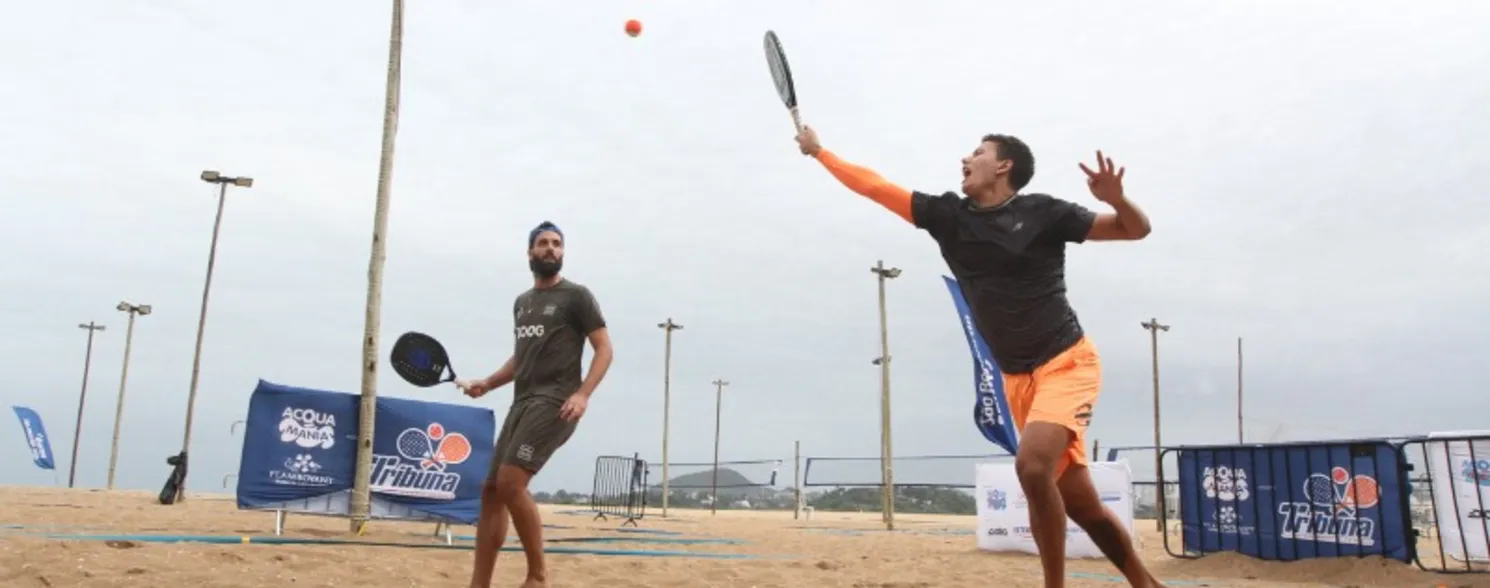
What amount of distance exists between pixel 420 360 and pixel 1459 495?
9.18 meters

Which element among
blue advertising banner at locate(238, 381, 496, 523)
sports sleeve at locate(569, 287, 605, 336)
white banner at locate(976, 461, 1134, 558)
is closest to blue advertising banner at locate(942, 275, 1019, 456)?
white banner at locate(976, 461, 1134, 558)

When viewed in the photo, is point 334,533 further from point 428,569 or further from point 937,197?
point 937,197

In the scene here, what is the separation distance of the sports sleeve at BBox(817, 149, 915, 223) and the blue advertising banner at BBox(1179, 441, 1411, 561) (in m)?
7.31

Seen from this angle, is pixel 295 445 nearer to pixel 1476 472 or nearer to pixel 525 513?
pixel 525 513

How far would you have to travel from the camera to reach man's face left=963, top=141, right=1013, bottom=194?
4.62 m

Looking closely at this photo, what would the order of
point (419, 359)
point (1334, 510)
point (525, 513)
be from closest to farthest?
point (525, 513), point (419, 359), point (1334, 510)

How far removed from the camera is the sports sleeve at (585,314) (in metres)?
5.61

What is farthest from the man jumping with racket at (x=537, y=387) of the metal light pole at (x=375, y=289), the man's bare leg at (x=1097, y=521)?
the metal light pole at (x=375, y=289)

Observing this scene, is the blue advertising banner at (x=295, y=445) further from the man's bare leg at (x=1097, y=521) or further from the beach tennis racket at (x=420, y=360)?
the man's bare leg at (x=1097, y=521)

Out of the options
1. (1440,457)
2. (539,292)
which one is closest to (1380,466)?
(1440,457)

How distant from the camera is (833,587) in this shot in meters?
6.74

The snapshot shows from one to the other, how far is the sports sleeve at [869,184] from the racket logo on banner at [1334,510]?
7.34m

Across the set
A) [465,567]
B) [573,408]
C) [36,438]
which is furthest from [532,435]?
[36,438]

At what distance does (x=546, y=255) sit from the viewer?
5.72 meters
